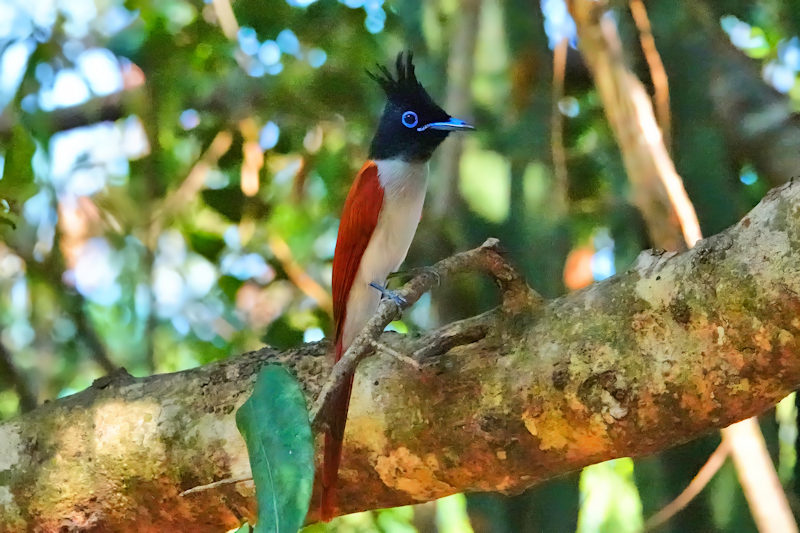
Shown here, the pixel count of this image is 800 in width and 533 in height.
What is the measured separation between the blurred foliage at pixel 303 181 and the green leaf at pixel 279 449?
803 millimetres

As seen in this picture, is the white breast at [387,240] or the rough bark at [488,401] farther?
the white breast at [387,240]

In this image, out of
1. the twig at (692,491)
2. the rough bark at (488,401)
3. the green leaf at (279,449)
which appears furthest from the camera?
the twig at (692,491)

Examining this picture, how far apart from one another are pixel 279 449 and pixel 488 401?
18.0 inches

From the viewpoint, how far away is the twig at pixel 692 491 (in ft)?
4.51

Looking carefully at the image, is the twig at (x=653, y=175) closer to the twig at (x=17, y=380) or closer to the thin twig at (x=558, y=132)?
the thin twig at (x=558, y=132)

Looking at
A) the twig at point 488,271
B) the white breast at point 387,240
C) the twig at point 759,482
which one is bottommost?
the twig at point 759,482

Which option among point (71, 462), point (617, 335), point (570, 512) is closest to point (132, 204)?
point (71, 462)

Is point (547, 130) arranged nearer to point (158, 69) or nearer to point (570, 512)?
point (570, 512)

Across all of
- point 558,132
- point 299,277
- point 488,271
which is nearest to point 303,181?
point 299,277

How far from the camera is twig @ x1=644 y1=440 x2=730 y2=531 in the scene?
138 cm

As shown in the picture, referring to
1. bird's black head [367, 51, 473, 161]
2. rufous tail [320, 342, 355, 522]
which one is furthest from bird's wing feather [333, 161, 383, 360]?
rufous tail [320, 342, 355, 522]

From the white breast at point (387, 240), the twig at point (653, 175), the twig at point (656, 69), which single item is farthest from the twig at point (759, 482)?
the white breast at point (387, 240)

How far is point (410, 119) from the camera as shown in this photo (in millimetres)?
1906

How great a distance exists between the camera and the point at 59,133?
8.75 feet
